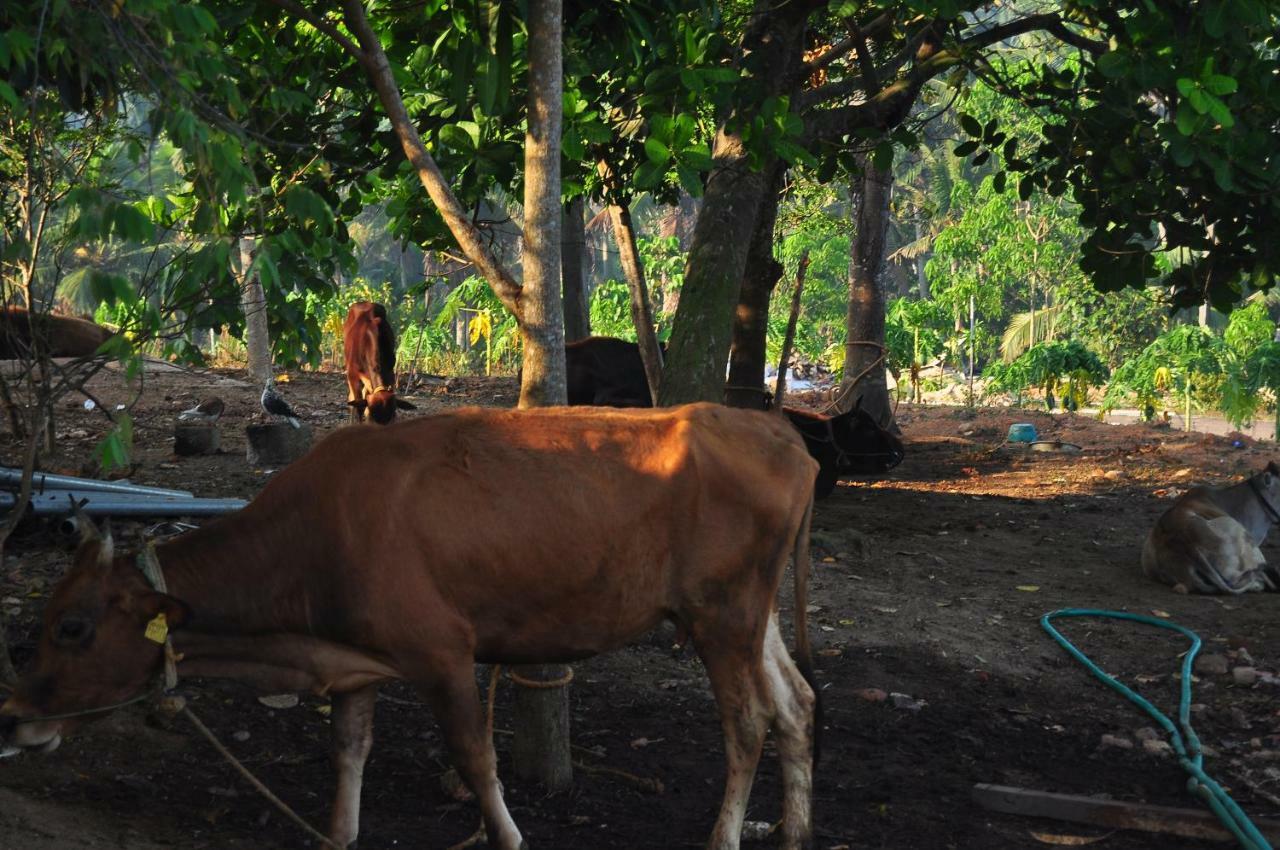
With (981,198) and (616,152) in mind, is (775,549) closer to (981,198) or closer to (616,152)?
(616,152)

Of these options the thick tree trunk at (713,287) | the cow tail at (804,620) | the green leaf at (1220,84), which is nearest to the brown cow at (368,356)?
the thick tree trunk at (713,287)

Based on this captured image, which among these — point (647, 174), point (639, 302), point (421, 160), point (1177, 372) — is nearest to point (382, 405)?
point (639, 302)

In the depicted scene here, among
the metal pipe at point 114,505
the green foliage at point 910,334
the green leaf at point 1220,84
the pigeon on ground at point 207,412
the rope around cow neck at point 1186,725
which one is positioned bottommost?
the rope around cow neck at point 1186,725

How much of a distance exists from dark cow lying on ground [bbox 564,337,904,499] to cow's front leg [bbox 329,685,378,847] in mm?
6495

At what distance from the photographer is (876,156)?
29.3 ft

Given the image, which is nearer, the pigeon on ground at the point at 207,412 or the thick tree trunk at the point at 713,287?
the thick tree trunk at the point at 713,287

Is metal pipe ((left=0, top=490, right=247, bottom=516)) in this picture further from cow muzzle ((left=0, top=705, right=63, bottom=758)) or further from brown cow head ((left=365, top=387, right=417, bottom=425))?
brown cow head ((left=365, top=387, right=417, bottom=425))

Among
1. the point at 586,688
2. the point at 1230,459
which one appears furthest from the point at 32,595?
the point at 1230,459

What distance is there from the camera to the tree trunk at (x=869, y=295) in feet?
54.7

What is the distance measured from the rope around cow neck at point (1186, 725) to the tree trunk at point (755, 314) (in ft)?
11.5

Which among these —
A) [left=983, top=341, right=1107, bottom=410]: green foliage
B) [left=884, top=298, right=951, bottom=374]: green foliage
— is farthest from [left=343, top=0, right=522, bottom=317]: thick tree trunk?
[left=884, top=298, right=951, bottom=374]: green foliage

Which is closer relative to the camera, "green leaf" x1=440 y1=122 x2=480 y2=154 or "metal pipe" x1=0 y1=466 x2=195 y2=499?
"green leaf" x1=440 y1=122 x2=480 y2=154

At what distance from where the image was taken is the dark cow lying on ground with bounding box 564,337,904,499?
42.0 feet

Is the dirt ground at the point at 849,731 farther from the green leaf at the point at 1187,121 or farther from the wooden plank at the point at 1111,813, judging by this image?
the green leaf at the point at 1187,121
